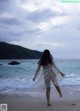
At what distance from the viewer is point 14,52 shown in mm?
103500

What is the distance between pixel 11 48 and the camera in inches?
3986

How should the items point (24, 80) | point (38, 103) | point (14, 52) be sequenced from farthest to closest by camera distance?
point (14, 52)
point (24, 80)
point (38, 103)

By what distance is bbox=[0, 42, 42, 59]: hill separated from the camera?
9969 centimetres

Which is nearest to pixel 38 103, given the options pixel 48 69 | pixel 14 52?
pixel 48 69

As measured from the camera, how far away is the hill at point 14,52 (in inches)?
3925

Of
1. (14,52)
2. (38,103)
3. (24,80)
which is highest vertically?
(14,52)

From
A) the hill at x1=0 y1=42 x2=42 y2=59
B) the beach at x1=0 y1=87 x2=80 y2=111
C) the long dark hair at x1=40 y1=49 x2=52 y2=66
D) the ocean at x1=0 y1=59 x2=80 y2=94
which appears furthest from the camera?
the hill at x1=0 y1=42 x2=42 y2=59

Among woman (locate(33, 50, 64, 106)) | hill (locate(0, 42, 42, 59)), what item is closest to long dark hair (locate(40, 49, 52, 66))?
woman (locate(33, 50, 64, 106))

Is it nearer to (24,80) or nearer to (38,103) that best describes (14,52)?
(24,80)

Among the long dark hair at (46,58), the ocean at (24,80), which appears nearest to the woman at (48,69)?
the long dark hair at (46,58)

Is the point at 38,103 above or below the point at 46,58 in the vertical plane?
below

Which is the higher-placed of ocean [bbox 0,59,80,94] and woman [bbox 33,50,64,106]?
woman [bbox 33,50,64,106]

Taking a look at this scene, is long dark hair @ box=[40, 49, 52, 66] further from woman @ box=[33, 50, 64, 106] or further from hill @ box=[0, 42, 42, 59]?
hill @ box=[0, 42, 42, 59]

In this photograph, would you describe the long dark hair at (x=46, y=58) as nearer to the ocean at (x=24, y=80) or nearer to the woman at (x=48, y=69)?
the woman at (x=48, y=69)
